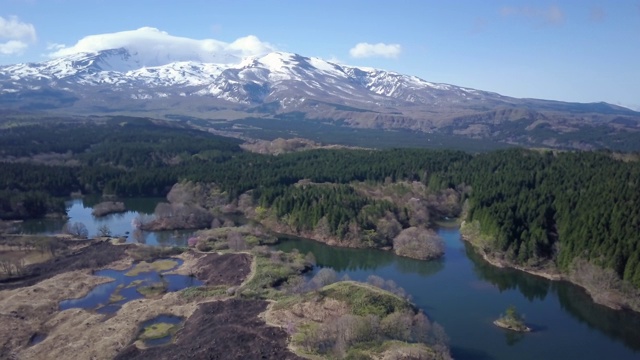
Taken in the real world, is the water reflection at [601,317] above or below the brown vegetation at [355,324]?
below

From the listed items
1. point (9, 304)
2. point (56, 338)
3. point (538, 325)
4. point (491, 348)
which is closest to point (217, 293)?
point (56, 338)

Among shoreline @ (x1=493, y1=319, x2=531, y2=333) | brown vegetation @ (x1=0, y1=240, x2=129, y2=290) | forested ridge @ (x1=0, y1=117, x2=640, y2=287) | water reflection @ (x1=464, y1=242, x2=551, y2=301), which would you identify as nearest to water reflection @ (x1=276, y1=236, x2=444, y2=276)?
forested ridge @ (x1=0, y1=117, x2=640, y2=287)

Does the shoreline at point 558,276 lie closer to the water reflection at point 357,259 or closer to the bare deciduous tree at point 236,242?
the water reflection at point 357,259

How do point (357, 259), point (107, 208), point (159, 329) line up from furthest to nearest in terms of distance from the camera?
point (107, 208), point (357, 259), point (159, 329)

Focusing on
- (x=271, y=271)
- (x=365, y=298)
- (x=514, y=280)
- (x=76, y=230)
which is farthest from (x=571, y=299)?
(x=76, y=230)

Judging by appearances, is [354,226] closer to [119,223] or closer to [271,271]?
[271,271]

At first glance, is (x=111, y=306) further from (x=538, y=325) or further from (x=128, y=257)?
(x=538, y=325)

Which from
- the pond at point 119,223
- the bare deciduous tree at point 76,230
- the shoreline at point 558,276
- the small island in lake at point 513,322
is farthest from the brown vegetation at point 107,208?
the small island in lake at point 513,322

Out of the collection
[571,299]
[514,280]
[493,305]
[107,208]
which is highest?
[571,299]
